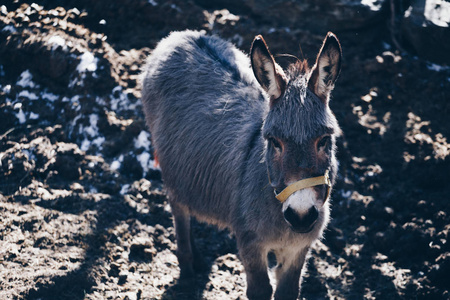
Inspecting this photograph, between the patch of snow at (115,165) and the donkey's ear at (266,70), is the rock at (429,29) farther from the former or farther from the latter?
the patch of snow at (115,165)

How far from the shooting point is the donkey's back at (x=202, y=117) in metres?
3.38

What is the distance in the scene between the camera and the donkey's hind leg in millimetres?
3814

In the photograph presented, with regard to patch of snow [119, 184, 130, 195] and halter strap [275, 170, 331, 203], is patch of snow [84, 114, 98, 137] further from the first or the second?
halter strap [275, 170, 331, 203]

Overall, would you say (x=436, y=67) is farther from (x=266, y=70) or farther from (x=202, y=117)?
(x=266, y=70)

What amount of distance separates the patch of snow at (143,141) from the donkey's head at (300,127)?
8.17ft

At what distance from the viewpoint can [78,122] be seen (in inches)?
199

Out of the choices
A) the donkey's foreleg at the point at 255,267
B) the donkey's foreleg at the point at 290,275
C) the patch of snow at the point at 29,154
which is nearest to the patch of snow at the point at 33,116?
the patch of snow at the point at 29,154

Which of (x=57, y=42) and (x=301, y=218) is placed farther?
(x=57, y=42)

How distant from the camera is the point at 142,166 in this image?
15.8 feet

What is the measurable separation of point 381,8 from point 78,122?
177 inches

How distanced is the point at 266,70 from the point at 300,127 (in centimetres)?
48

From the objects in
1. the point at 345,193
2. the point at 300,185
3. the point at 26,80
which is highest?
the point at 300,185

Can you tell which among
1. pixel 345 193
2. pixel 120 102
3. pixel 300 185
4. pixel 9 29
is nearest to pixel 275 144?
pixel 300 185

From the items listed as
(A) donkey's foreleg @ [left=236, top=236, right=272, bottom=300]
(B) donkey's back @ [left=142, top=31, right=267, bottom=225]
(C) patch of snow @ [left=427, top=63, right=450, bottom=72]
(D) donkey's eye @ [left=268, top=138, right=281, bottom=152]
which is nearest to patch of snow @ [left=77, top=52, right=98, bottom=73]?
(B) donkey's back @ [left=142, top=31, right=267, bottom=225]
